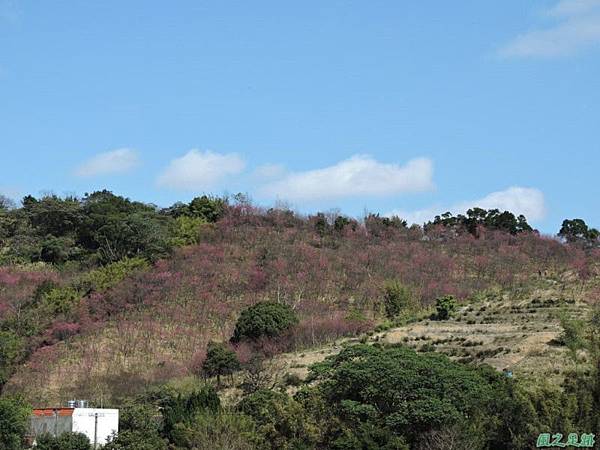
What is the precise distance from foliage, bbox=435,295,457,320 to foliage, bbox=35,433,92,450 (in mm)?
22198

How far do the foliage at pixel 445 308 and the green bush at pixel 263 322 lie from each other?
7.87 m

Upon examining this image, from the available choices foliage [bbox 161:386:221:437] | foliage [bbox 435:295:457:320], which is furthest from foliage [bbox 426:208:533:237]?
foliage [bbox 161:386:221:437]

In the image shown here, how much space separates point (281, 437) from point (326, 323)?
1884cm

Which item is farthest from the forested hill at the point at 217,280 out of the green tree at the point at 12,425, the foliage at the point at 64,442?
the green tree at the point at 12,425

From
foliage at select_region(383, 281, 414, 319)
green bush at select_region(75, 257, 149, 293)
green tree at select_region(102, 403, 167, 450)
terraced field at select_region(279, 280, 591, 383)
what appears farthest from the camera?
green bush at select_region(75, 257, 149, 293)

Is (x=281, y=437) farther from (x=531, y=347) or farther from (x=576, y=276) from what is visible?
(x=576, y=276)

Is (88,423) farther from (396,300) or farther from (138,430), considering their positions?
(396,300)

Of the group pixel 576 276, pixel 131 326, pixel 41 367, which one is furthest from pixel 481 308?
pixel 41 367

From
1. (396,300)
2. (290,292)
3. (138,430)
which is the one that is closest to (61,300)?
(290,292)

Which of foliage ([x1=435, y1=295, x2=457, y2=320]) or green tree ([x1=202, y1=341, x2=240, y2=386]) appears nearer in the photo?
green tree ([x1=202, y1=341, x2=240, y2=386])

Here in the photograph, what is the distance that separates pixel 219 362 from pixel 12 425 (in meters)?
10.8

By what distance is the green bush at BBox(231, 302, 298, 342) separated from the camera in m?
46.9

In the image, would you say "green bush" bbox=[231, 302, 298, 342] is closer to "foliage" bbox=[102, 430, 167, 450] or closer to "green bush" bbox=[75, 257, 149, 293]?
"green bush" bbox=[75, 257, 149, 293]

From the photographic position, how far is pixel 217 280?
56531 mm
